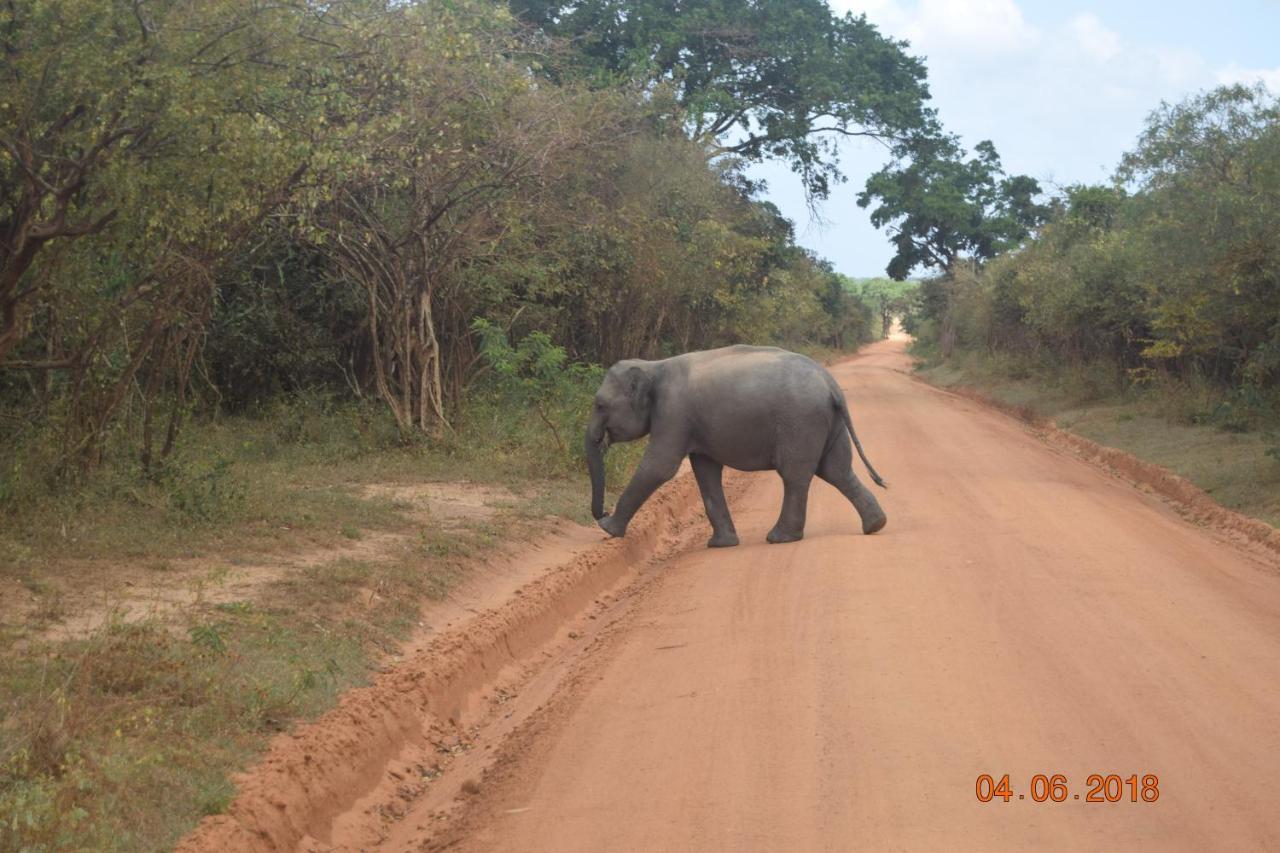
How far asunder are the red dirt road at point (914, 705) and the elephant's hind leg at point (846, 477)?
1.19ft

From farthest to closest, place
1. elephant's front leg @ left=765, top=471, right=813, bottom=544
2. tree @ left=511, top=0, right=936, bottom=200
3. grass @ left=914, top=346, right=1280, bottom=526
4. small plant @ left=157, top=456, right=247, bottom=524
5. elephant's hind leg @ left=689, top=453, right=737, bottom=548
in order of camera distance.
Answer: tree @ left=511, top=0, right=936, bottom=200 < grass @ left=914, top=346, right=1280, bottom=526 < elephant's hind leg @ left=689, top=453, right=737, bottom=548 < elephant's front leg @ left=765, top=471, right=813, bottom=544 < small plant @ left=157, top=456, right=247, bottom=524

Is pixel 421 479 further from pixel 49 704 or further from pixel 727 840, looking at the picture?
pixel 727 840

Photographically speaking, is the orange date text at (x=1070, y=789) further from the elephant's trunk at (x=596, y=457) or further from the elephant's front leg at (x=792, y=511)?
the elephant's trunk at (x=596, y=457)

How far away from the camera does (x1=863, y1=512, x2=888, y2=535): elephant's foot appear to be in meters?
12.8

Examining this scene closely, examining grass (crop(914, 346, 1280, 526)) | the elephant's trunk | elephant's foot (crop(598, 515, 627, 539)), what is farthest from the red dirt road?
grass (crop(914, 346, 1280, 526))

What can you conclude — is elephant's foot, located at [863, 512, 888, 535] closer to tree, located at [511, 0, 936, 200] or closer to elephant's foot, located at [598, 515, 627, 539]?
elephant's foot, located at [598, 515, 627, 539]

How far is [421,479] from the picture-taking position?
601 inches

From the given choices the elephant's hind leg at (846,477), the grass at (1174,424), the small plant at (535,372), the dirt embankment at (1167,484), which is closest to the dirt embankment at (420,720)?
the elephant's hind leg at (846,477)

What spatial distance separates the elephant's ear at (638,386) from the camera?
13.4m

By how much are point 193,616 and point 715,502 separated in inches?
239

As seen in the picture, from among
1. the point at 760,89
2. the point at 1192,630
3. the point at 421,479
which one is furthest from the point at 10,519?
the point at 760,89

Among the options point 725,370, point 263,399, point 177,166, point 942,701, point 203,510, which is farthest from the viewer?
point 263,399

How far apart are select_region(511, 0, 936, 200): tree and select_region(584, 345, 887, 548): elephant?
2301 centimetres

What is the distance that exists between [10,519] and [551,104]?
32.6 ft
